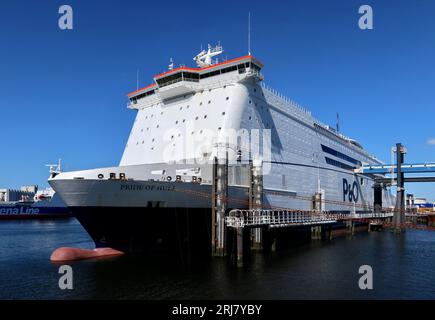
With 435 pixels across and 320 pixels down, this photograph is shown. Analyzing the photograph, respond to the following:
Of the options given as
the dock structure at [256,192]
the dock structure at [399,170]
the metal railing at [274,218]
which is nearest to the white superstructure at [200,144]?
the dock structure at [256,192]

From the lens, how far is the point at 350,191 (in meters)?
53.5

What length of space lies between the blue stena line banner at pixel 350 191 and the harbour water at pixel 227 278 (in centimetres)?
2403

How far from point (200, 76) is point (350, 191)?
31926 millimetres

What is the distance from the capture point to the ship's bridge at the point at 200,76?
3105 centimetres

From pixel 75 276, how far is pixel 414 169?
54.9 meters

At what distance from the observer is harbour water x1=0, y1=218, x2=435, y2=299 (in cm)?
1658

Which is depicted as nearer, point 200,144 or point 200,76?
point 200,144

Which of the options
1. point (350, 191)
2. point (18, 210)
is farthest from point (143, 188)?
point (18, 210)

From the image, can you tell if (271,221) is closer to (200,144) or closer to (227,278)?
(200,144)

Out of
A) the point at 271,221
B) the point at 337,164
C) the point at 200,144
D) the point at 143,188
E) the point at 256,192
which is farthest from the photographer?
the point at 337,164

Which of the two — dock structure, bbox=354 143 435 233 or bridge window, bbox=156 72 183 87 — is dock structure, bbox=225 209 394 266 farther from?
bridge window, bbox=156 72 183 87

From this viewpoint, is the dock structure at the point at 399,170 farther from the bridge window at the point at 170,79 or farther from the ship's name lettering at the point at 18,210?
the ship's name lettering at the point at 18,210

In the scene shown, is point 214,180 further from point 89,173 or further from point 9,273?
point 9,273
